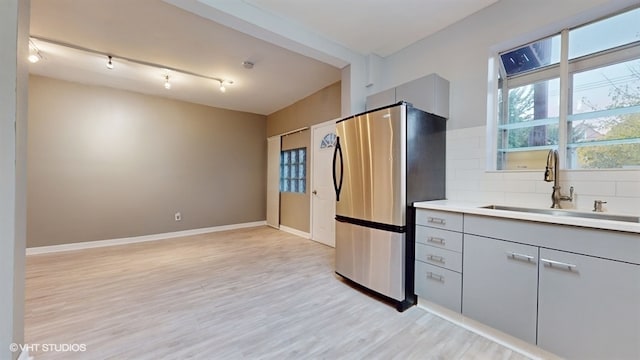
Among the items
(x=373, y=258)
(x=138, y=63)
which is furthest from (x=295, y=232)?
(x=138, y=63)

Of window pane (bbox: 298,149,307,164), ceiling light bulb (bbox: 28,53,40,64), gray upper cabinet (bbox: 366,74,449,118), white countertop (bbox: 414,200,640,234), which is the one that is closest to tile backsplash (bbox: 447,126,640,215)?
gray upper cabinet (bbox: 366,74,449,118)

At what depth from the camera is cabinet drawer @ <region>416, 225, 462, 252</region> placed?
1969 mm

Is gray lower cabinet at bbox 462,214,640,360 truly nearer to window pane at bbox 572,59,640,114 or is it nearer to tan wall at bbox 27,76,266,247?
window pane at bbox 572,59,640,114

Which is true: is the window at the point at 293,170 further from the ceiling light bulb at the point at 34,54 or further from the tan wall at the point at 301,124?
the ceiling light bulb at the point at 34,54

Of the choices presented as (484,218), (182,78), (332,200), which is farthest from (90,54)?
(484,218)

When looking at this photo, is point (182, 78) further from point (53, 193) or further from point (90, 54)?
point (53, 193)

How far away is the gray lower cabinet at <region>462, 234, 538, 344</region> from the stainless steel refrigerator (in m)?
0.48

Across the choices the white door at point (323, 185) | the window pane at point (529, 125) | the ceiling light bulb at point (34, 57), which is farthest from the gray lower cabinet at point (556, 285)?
the ceiling light bulb at point (34, 57)

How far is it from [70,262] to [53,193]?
4.28 feet

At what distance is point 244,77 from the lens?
155 inches

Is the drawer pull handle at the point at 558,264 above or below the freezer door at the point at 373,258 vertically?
above

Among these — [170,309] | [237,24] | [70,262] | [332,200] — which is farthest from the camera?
[332,200]

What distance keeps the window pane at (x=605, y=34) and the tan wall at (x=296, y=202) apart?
361 centimetres

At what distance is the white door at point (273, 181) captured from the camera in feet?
19.0
